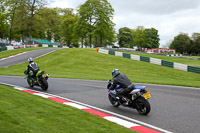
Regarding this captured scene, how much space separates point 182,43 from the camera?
353ft

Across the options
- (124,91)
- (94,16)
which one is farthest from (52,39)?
(124,91)

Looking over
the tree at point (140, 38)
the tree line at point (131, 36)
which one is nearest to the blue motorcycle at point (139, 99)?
the tree at point (140, 38)

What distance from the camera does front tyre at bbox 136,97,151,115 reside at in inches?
258

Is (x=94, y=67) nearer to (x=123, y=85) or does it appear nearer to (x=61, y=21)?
(x=123, y=85)

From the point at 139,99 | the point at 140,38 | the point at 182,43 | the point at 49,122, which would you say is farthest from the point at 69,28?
the point at 49,122

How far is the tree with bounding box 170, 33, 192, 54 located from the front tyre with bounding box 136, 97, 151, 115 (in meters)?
106

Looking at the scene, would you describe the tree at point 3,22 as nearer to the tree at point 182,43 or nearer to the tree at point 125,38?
the tree at point 125,38

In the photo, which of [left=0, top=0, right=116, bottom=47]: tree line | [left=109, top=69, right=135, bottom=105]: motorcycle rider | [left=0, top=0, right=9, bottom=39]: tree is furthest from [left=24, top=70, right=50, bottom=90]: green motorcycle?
[left=0, top=0, right=9, bottom=39]: tree

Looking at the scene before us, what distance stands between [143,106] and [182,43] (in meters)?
110

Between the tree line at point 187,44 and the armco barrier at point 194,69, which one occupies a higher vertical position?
the tree line at point 187,44

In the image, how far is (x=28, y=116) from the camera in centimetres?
553

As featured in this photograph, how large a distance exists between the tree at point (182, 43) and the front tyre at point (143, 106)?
106 m

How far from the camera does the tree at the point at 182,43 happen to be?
10427cm

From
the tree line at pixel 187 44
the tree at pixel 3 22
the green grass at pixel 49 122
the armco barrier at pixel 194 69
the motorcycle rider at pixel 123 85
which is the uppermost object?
the tree at pixel 3 22
